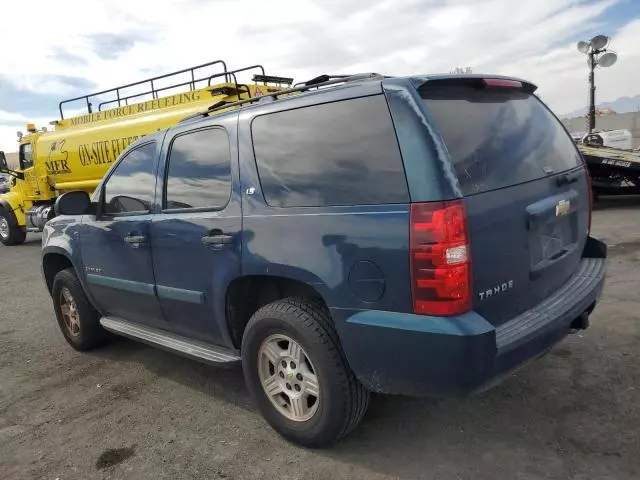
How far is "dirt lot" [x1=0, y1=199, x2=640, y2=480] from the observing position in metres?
2.65

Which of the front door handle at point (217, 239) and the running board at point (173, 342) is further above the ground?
the front door handle at point (217, 239)

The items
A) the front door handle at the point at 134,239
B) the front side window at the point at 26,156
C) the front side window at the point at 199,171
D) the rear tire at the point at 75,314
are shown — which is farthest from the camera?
the front side window at the point at 26,156

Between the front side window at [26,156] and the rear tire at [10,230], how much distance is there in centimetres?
133

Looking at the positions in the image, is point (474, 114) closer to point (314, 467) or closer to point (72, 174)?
point (314, 467)

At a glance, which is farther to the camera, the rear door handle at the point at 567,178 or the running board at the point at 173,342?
the running board at the point at 173,342

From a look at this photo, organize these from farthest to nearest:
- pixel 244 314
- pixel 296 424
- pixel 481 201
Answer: pixel 244 314 < pixel 296 424 < pixel 481 201

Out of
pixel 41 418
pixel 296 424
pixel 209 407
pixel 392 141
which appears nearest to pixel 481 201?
pixel 392 141

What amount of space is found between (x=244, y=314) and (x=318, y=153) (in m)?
1.16

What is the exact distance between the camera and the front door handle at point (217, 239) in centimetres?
298

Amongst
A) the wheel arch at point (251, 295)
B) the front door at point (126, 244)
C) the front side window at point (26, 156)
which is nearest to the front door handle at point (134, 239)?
the front door at point (126, 244)

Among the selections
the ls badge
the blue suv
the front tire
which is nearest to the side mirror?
the blue suv

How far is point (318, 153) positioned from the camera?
2641 millimetres

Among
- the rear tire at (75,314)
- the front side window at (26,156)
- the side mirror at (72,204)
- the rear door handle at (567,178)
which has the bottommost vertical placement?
the rear tire at (75,314)

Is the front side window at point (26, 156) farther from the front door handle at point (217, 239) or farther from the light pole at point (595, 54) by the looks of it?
the light pole at point (595, 54)
